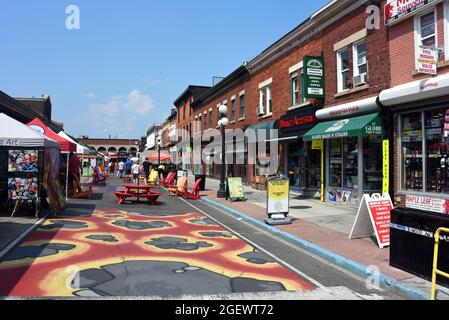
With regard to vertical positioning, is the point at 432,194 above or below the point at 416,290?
above

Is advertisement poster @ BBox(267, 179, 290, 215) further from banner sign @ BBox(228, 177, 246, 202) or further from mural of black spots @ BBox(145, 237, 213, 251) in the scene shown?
banner sign @ BBox(228, 177, 246, 202)

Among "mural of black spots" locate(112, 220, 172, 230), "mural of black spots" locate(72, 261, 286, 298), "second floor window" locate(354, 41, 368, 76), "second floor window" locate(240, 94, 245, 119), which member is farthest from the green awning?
"second floor window" locate(240, 94, 245, 119)

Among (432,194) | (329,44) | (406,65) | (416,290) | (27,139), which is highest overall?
(329,44)

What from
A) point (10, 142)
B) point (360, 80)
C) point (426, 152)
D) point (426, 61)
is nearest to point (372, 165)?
point (426, 152)

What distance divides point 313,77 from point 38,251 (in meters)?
11.9

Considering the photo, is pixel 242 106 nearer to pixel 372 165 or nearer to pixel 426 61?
pixel 372 165

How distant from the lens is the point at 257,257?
7719 millimetres

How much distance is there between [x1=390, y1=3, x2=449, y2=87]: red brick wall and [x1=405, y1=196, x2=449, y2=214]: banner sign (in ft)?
10.9

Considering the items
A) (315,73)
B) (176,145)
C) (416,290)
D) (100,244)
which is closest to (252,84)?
(315,73)

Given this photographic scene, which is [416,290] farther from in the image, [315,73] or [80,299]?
[315,73]

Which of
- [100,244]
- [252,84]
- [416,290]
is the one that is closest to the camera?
[416,290]

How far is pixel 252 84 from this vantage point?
80.2 ft

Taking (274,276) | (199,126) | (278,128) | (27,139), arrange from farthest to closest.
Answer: (199,126) → (278,128) → (27,139) → (274,276)
